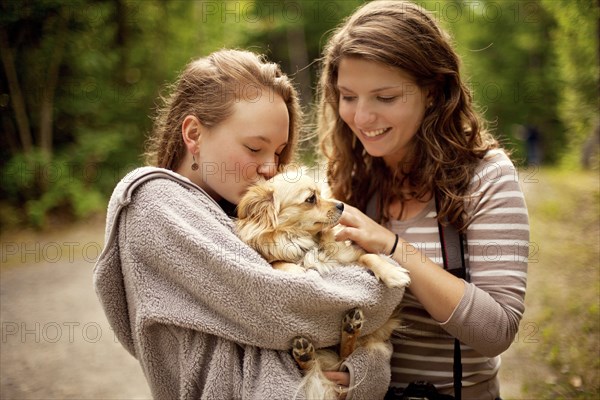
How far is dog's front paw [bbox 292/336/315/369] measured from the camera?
163 centimetres

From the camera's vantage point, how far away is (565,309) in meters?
4.94

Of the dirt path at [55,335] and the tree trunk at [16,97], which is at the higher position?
the tree trunk at [16,97]

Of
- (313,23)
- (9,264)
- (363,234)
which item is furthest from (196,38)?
(313,23)

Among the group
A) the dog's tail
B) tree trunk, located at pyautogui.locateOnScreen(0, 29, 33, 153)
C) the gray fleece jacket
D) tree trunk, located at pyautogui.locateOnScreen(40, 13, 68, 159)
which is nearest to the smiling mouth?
the gray fleece jacket

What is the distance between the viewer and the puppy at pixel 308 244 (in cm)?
171

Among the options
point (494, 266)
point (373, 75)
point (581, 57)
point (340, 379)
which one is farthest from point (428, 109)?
point (581, 57)

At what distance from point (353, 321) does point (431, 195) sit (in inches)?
31.9

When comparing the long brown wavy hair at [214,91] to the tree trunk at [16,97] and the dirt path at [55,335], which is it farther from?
the tree trunk at [16,97]

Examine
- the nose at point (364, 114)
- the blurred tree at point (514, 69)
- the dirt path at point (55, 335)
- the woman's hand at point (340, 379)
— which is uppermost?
the nose at point (364, 114)

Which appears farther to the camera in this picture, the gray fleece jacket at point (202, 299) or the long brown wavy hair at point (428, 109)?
the long brown wavy hair at point (428, 109)

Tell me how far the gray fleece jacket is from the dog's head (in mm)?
325

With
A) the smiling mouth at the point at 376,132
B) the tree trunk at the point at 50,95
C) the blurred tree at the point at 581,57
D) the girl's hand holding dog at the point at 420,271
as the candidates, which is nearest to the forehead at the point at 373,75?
the smiling mouth at the point at 376,132

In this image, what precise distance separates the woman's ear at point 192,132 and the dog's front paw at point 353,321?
0.94m

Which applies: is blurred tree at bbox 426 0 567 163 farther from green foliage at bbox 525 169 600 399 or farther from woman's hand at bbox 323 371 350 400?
woman's hand at bbox 323 371 350 400
